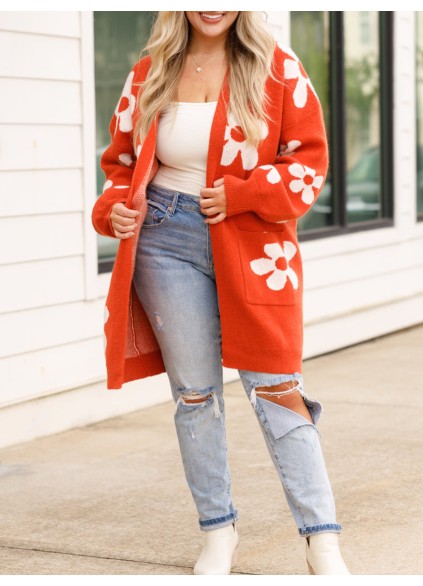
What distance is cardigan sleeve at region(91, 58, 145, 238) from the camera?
3822 mm

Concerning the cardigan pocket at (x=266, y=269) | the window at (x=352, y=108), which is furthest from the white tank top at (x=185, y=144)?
the window at (x=352, y=108)

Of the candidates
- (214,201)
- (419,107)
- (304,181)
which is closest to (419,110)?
(419,107)

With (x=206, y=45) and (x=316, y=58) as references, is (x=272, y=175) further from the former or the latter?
(x=316, y=58)

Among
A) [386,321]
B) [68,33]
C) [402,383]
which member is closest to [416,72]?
[386,321]

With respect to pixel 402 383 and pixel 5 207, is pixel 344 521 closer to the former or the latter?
pixel 5 207

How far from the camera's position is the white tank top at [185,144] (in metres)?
3.67

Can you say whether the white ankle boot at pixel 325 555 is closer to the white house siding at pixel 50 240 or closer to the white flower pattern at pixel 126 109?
the white flower pattern at pixel 126 109

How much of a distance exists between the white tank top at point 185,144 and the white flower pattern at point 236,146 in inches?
2.3

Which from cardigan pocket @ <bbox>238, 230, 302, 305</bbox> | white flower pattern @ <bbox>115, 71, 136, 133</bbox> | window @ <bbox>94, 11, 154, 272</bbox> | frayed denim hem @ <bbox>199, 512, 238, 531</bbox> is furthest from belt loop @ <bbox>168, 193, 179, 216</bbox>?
window @ <bbox>94, 11, 154, 272</bbox>

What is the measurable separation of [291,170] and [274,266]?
0.92ft

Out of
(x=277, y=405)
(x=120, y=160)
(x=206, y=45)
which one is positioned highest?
(x=206, y=45)

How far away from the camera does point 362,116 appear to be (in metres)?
9.37

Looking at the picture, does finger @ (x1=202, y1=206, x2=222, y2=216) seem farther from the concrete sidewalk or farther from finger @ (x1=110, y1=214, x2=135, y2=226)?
the concrete sidewalk

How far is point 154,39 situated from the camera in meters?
3.85
